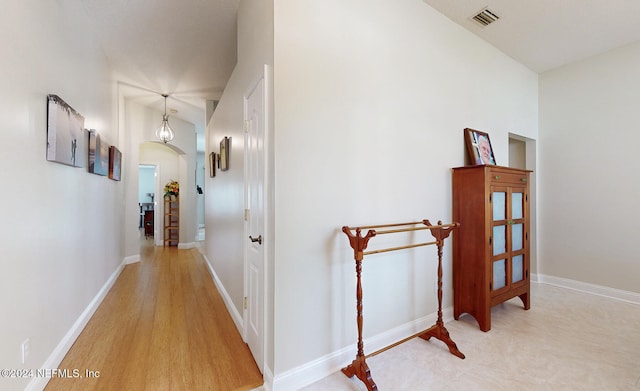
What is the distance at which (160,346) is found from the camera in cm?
216

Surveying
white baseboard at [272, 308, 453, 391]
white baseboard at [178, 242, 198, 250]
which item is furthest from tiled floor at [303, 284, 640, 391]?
white baseboard at [178, 242, 198, 250]

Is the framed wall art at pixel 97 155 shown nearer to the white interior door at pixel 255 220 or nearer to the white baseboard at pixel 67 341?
the white baseboard at pixel 67 341

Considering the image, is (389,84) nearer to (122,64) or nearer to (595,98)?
(595,98)

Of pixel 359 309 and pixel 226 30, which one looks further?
pixel 226 30

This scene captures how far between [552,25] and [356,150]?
9.19 ft

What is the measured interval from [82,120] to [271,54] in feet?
7.00

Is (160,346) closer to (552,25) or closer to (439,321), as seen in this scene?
(439,321)

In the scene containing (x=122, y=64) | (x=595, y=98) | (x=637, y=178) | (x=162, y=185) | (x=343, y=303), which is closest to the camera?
(x=343, y=303)

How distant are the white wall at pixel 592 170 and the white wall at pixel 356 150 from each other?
191cm

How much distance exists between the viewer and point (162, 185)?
274 inches

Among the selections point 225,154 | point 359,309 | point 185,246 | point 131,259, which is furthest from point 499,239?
point 185,246

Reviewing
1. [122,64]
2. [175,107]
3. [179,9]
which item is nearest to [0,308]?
[179,9]

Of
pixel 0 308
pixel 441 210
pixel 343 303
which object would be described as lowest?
pixel 343 303

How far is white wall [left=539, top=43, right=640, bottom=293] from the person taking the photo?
313 centimetres
